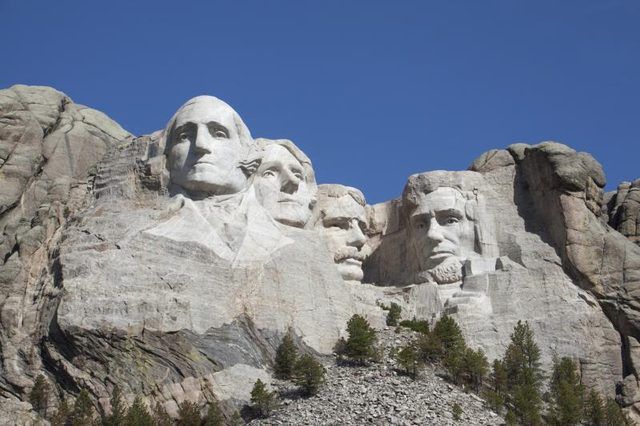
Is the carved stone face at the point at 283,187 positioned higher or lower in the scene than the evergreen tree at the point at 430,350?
higher

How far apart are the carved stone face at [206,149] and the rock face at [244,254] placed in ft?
0.15

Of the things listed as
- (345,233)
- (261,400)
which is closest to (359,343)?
(261,400)

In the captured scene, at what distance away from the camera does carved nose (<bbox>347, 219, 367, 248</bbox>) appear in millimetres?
40812

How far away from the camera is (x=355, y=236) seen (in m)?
40.9

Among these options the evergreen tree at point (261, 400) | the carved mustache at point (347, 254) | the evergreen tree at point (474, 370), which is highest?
the carved mustache at point (347, 254)

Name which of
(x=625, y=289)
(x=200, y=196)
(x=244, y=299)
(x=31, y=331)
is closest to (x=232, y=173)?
(x=200, y=196)

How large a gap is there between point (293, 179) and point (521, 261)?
19.1ft

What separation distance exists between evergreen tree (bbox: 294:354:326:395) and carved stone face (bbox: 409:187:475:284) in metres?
7.33

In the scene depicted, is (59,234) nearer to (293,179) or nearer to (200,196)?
(200,196)

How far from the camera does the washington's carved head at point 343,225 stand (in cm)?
4041

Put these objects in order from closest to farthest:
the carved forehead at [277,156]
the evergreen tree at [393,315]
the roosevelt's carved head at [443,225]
Answer: the evergreen tree at [393,315], the carved forehead at [277,156], the roosevelt's carved head at [443,225]

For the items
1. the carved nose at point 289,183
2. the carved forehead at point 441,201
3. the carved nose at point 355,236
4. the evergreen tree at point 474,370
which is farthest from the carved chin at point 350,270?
the evergreen tree at point 474,370

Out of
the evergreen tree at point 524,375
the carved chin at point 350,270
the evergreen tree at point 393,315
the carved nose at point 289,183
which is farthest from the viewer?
the carved chin at point 350,270

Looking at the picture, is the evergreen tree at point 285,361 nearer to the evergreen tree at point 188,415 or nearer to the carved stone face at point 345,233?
the evergreen tree at point 188,415
